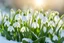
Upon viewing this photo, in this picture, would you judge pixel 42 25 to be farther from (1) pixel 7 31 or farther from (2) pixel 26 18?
(1) pixel 7 31

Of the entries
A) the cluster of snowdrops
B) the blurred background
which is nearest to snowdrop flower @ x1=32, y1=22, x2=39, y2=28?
the cluster of snowdrops

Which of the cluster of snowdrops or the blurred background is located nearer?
the cluster of snowdrops

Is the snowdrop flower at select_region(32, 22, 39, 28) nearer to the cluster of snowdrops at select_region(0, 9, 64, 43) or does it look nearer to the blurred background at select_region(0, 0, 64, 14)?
the cluster of snowdrops at select_region(0, 9, 64, 43)

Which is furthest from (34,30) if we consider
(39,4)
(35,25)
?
(39,4)

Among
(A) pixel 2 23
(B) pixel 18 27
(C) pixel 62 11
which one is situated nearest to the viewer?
(B) pixel 18 27

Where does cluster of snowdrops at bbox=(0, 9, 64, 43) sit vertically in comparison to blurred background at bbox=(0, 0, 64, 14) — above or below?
below

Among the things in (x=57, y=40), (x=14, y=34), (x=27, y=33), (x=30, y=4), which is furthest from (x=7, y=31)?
(x=30, y=4)

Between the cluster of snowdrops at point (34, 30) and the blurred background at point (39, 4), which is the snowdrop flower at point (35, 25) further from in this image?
the blurred background at point (39, 4)

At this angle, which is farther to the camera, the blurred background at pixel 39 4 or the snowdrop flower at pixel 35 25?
the blurred background at pixel 39 4

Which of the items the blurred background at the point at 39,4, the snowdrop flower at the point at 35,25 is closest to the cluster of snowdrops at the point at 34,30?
the snowdrop flower at the point at 35,25

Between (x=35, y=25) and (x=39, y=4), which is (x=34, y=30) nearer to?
(x=35, y=25)

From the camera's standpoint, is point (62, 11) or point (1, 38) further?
point (62, 11)
